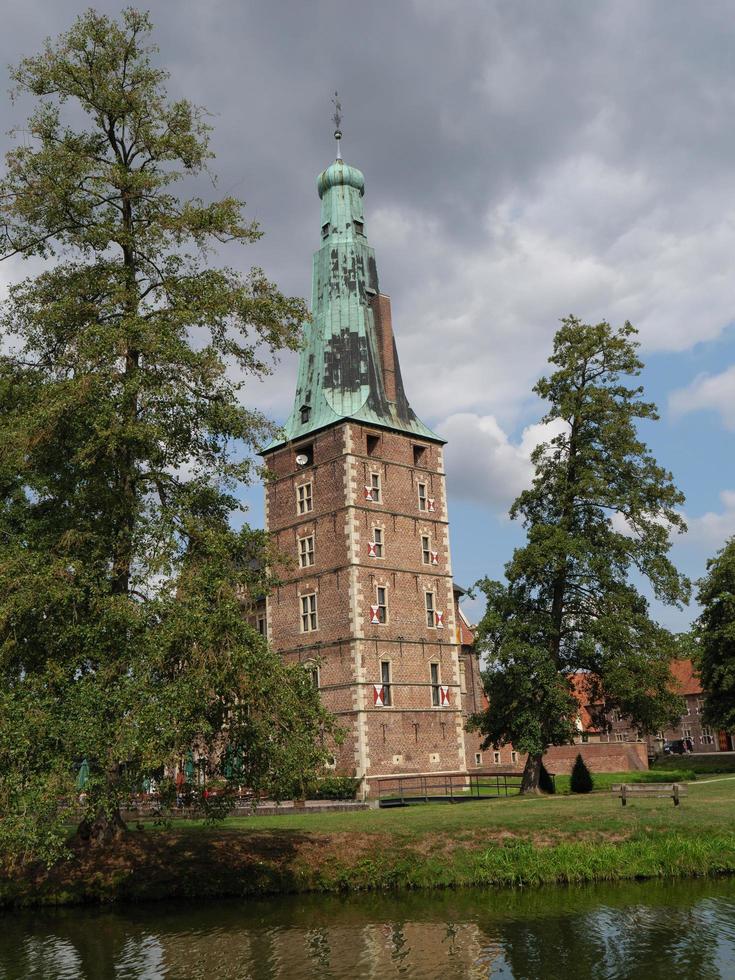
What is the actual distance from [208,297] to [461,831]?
12.5 metres

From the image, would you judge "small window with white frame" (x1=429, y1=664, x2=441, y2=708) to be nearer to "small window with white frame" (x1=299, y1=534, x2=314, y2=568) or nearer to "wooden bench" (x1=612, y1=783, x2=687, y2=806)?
"small window with white frame" (x1=299, y1=534, x2=314, y2=568)

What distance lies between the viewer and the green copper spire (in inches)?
1710

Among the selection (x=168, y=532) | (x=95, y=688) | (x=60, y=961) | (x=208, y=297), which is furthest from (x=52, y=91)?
(x=60, y=961)

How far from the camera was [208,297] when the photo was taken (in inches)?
773

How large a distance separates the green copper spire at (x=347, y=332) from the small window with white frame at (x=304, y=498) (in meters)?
2.50

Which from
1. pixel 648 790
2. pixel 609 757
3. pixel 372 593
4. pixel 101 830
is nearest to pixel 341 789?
pixel 372 593

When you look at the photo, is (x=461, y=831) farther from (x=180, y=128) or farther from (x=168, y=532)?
(x=180, y=128)

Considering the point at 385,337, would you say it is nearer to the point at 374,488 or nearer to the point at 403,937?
the point at 374,488

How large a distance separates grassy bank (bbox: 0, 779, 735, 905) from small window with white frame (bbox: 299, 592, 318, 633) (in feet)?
63.1

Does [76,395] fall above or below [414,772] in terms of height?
above

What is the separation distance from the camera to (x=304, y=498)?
140 feet

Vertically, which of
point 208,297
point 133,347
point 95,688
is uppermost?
point 208,297

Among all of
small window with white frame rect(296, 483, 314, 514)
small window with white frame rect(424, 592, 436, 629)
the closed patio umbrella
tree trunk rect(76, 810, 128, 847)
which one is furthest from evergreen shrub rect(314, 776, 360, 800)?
the closed patio umbrella

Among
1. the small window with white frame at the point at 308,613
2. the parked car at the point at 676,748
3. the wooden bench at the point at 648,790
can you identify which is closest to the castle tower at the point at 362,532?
the small window with white frame at the point at 308,613
